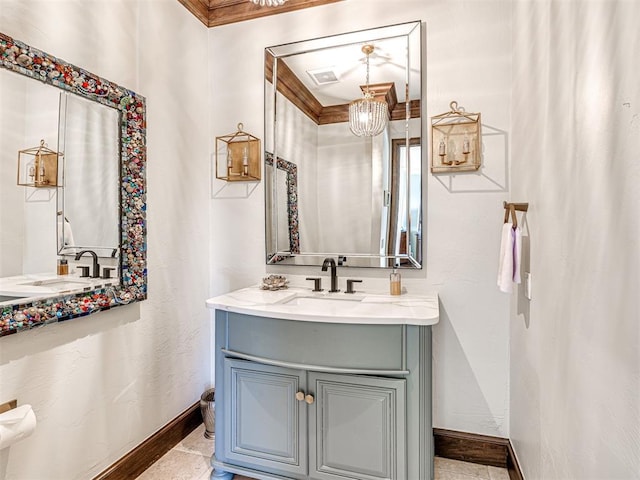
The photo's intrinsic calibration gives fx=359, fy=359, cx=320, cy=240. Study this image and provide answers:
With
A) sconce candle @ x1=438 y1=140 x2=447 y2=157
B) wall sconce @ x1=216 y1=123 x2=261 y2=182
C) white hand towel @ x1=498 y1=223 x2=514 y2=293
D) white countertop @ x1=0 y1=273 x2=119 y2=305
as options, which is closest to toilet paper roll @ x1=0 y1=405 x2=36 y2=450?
white countertop @ x1=0 y1=273 x2=119 y2=305

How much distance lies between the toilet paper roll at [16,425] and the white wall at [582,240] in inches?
70.5

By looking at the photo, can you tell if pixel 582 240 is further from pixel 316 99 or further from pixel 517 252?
pixel 316 99

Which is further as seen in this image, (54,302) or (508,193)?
(508,193)

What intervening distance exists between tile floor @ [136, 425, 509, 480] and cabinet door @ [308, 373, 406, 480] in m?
0.53

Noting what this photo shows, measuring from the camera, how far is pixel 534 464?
1.47 m

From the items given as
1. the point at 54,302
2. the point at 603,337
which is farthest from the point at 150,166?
the point at 603,337

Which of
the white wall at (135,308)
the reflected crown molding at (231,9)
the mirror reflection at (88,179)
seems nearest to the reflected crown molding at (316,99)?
the reflected crown molding at (231,9)

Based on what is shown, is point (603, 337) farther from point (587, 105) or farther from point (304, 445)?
point (304, 445)

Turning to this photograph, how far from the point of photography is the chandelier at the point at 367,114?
211cm

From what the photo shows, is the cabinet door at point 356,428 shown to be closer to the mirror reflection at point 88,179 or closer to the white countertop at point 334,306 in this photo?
the white countertop at point 334,306

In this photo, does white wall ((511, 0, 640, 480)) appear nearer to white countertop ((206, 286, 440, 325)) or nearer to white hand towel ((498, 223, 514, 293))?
white hand towel ((498, 223, 514, 293))

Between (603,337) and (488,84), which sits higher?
(488,84)

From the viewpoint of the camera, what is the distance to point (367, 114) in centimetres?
213

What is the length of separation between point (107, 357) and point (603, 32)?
2.23 meters
